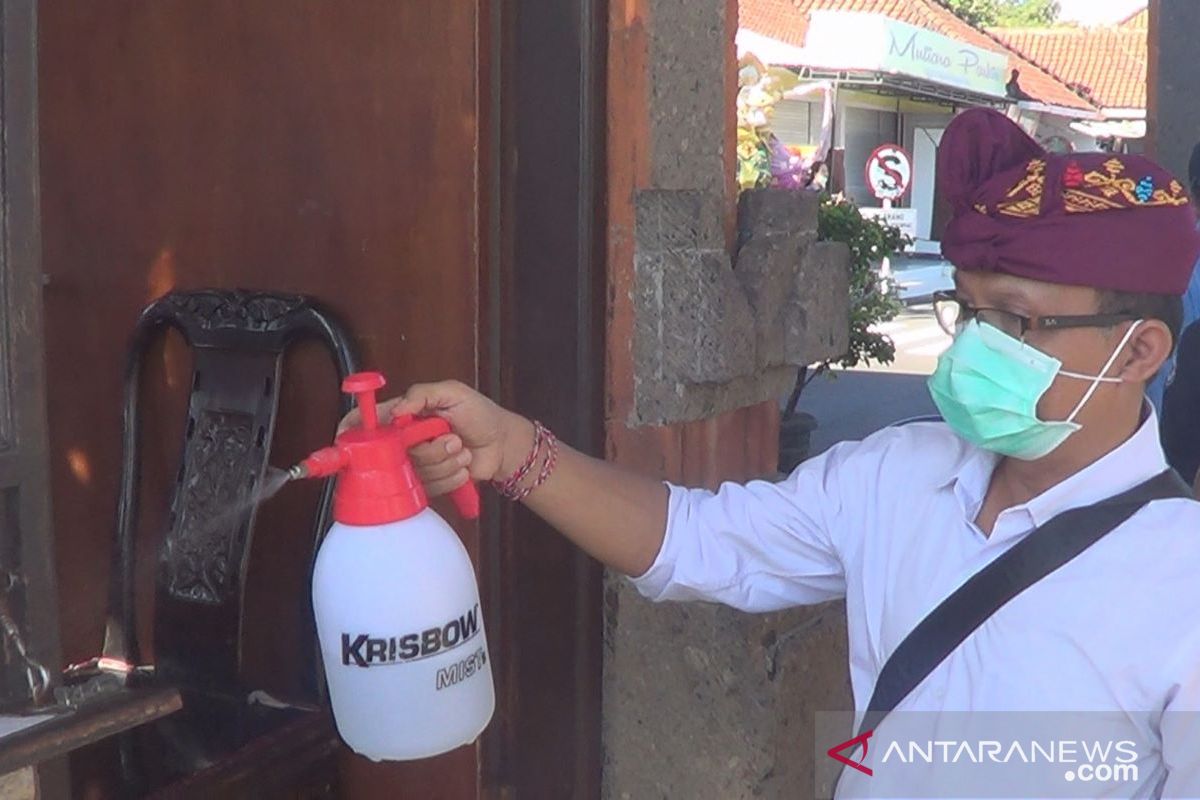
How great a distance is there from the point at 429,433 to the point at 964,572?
0.63 meters

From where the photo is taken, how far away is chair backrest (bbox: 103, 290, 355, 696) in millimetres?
2260

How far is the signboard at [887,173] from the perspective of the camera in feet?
62.2

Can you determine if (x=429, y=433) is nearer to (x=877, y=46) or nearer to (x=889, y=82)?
(x=877, y=46)

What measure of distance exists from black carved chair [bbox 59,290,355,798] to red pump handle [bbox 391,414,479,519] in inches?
24.9

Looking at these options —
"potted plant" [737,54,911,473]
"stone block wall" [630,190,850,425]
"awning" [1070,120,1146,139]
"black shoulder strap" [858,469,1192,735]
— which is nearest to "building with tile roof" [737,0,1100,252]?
"awning" [1070,120,1146,139]

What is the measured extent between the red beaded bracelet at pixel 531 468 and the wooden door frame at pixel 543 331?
0.40m

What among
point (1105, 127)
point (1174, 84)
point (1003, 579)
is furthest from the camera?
point (1105, 127)

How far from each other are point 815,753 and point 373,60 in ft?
4.65

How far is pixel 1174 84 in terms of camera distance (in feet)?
18.5

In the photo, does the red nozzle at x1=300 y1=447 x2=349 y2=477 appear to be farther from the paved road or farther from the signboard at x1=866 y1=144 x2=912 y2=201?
the signboard at x1=866 y1=144 x2=912 y2=201

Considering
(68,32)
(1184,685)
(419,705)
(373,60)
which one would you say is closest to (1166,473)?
(1184,685)

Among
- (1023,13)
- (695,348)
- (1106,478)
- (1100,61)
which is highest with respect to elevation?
(1023,13)

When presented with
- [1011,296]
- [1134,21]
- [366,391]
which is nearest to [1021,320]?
[1011,296]

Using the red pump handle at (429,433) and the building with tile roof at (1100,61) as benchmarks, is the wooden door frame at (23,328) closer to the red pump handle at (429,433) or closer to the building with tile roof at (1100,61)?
the red pump handle at (429,433)
